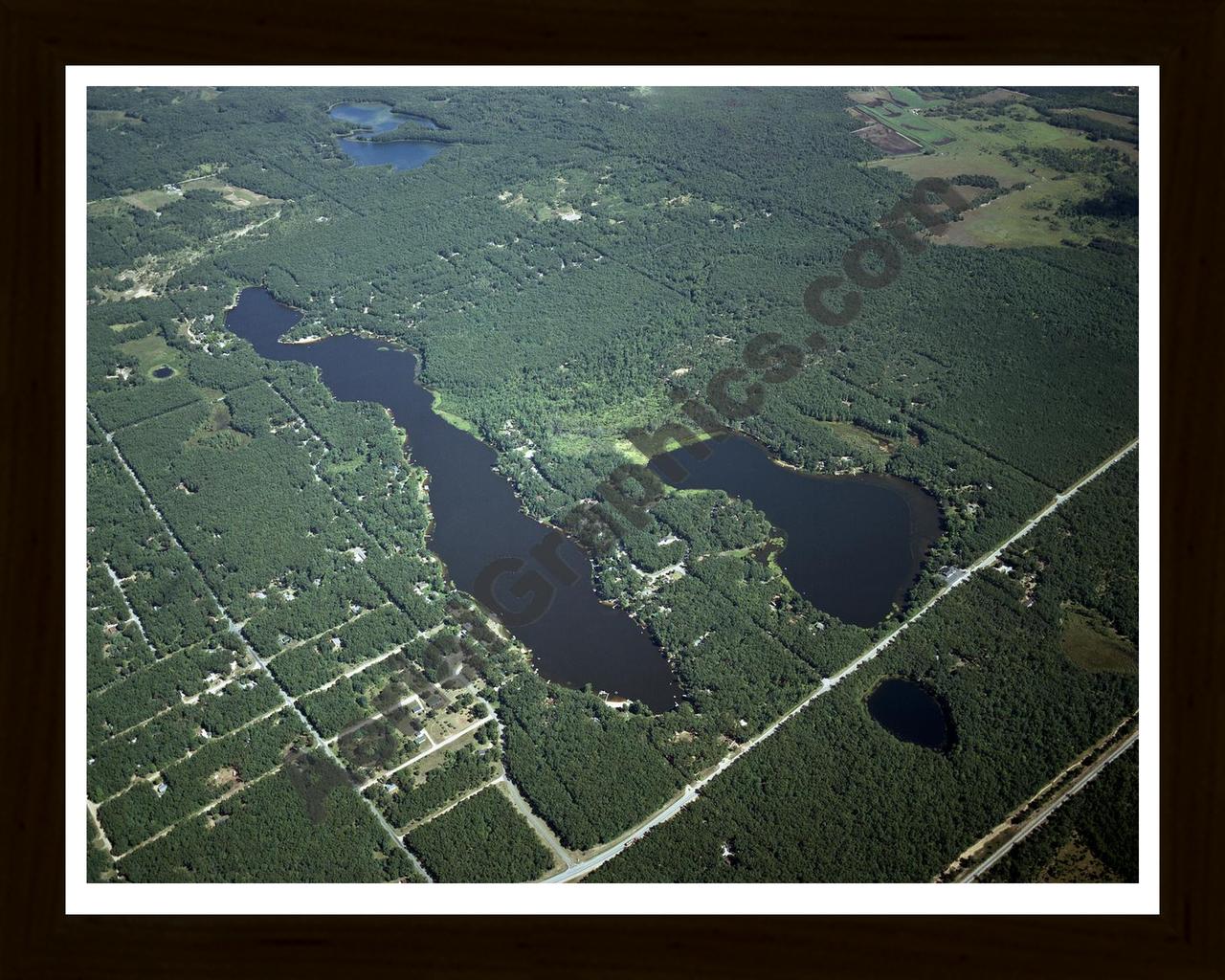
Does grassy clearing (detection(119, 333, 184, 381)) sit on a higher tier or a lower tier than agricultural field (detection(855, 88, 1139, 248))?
lower

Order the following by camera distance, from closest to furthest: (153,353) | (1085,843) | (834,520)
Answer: (1085,843), (834,520), (153,353)

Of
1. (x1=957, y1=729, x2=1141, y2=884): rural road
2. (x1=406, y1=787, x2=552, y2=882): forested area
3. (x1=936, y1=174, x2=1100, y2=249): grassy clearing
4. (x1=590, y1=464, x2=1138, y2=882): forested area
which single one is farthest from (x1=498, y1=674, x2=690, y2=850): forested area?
(x1=936, y1=174, x2=1100, y2=249): grassy clearing

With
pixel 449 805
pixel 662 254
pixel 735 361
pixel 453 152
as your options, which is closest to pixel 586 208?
pixel 662 254

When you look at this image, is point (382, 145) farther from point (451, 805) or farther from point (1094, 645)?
point (1094, 645)

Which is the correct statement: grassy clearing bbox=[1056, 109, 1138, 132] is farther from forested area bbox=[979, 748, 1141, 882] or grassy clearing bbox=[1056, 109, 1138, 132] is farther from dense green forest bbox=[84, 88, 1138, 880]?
forested area bbox=[979, 748, 1141, 882]

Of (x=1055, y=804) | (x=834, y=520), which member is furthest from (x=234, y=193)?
(x=1055, y=804)
